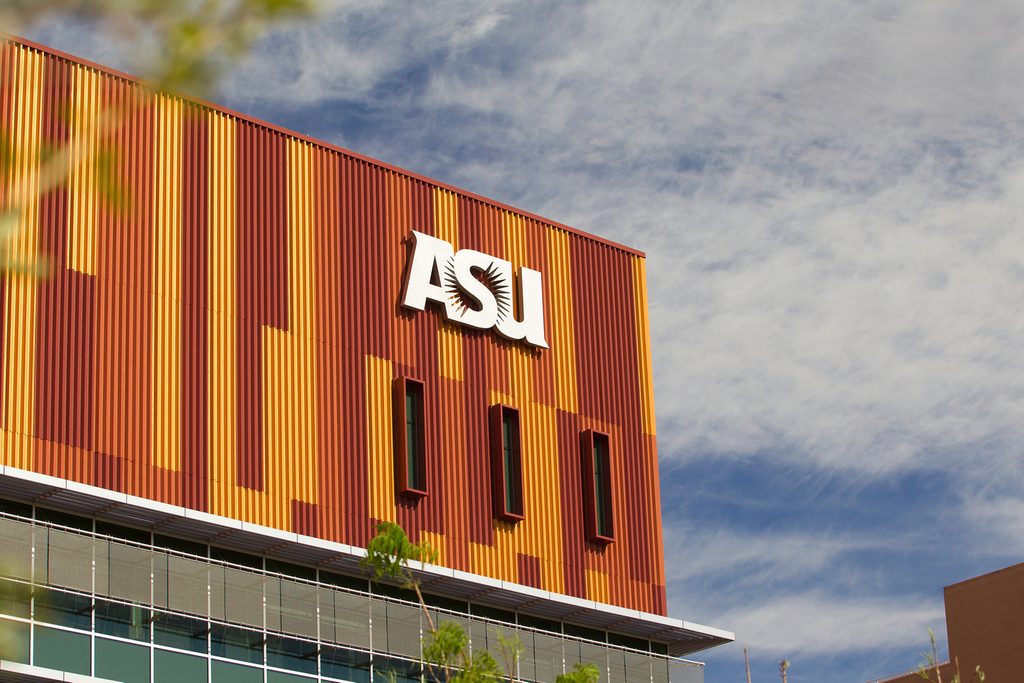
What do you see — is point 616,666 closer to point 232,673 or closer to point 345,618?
point 345,618

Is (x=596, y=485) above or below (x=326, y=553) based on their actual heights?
above

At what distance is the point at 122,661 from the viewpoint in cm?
3919

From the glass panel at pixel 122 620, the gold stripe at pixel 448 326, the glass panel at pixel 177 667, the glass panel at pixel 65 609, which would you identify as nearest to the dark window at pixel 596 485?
the gold stripe at pixel 448 326

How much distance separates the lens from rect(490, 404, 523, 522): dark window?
4988cm

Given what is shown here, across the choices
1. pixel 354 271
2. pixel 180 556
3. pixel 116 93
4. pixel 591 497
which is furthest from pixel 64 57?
pixel 591 497

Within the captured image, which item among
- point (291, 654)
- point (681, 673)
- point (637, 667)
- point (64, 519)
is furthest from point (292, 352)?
point (681, 673)

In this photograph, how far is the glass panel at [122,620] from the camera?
39.4 metres

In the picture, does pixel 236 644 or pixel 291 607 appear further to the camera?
pixel 291 607

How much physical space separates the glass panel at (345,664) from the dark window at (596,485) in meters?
9.77

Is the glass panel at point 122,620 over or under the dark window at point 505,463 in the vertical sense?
under

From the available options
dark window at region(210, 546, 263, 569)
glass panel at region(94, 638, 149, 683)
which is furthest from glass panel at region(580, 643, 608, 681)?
glass panel at region(94, 638, 149, 683)

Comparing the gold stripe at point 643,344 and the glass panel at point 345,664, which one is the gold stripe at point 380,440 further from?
the gold stripe at point 643,344

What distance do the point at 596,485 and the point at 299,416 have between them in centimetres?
1121

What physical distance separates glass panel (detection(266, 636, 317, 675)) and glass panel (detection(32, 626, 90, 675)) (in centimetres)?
557
